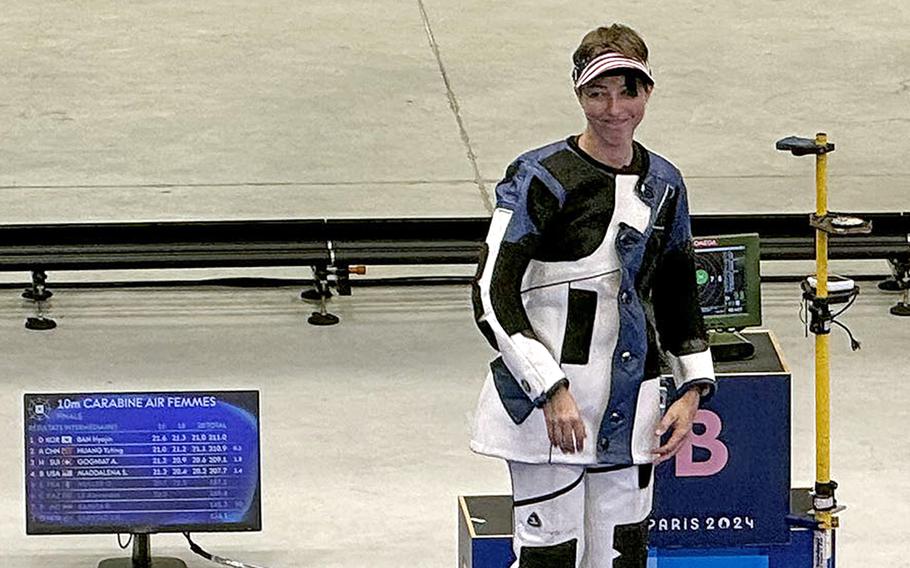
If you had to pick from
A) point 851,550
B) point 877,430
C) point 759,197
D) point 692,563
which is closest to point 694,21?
point 759,197

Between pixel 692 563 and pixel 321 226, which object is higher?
pixel 321 226

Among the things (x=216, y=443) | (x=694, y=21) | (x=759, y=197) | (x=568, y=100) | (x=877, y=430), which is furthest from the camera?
(x=694, y=21)

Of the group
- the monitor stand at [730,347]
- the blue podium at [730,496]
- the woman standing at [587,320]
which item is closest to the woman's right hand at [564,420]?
the woman standing at [587,320]

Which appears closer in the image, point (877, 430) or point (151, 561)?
point (151, 561)

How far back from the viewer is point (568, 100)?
43.0 ft

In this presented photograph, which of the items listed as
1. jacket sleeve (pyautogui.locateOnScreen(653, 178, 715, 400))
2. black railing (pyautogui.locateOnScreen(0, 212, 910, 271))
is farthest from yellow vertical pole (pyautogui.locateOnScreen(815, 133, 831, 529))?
black railing (pyautogui.locateOnScreen(0, 212, 910, 271))

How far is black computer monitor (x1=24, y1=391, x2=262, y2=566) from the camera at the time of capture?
6641 millimetres

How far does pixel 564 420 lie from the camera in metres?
4.68

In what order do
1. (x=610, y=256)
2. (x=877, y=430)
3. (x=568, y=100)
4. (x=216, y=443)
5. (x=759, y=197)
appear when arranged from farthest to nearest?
(x=568, y=100) → (x=759, y=197) → (x=877, y=430) → (x=216, y=443) → (x=610, y=256)

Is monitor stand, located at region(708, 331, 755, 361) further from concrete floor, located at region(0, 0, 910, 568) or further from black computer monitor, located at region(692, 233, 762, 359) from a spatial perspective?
concrete floor, located at region(0, 0, 910, 568)

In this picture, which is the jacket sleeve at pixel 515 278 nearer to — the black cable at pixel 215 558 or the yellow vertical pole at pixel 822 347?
the yellow vertical pole at pixel 822 347

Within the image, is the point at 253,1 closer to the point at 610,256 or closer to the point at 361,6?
the point at 361,6

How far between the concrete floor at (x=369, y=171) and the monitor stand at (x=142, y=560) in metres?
0.19

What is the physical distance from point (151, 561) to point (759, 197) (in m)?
5.36
